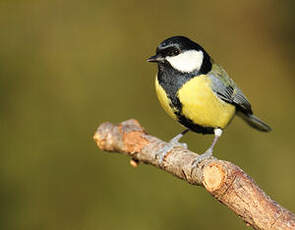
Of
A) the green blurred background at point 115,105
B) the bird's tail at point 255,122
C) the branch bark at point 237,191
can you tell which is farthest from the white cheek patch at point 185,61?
the green blurred background at point 115,105

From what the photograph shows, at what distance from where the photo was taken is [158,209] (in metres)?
2.71

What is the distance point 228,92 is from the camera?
90.1 inches

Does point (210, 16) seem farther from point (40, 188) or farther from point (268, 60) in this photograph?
point (40, 188)

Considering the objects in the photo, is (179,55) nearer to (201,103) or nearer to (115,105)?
(201,103)

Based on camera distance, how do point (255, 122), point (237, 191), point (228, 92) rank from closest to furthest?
1. point (237, 191)
2. point (228, 92)
3. point (255, 122)

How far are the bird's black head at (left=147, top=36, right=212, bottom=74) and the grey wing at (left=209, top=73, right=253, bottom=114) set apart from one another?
0.29 ft

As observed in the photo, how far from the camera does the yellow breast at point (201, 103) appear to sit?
2.09 m

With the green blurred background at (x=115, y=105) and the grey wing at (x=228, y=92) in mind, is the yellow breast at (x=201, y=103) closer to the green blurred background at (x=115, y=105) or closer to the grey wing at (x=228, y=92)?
the grey wing at (x=228, y=92)

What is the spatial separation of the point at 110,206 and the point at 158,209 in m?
0.28

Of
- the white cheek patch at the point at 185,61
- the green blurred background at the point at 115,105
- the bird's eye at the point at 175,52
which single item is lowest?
the green blurred background at the point at 115,105

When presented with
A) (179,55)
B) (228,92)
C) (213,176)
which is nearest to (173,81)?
(179,55)

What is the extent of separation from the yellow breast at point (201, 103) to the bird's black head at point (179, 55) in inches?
2.5

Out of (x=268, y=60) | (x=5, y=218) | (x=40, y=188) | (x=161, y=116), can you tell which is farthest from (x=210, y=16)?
(x=5, y=218)

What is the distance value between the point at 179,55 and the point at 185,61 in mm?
39
